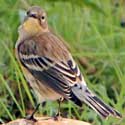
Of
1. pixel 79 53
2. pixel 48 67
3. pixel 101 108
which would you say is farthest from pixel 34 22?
pixel 101 108

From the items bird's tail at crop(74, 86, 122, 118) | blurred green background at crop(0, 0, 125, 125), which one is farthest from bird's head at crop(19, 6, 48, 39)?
bird's tail at crop(74, 86, 122, 118)

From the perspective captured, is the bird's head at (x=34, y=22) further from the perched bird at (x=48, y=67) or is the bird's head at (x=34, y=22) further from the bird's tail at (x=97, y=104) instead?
the bird's tail at (x=97, y=104)

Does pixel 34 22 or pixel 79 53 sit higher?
pixel 34 22

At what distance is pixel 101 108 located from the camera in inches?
237

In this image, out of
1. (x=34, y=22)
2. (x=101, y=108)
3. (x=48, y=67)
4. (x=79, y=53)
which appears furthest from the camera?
(x=79, y=53)

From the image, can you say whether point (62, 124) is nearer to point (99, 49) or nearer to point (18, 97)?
point (18, 97)

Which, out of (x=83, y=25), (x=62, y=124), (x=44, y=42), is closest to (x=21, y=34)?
(x=44, y=42)

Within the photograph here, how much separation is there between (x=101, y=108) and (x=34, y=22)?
122 cm

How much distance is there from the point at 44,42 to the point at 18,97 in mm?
874

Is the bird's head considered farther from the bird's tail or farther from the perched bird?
the bird's tail

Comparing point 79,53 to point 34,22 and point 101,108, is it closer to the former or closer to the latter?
point 34,22

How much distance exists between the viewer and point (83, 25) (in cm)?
869

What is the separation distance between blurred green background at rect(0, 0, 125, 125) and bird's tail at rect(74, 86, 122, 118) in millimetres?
357

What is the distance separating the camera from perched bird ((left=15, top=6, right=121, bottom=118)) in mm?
6211
